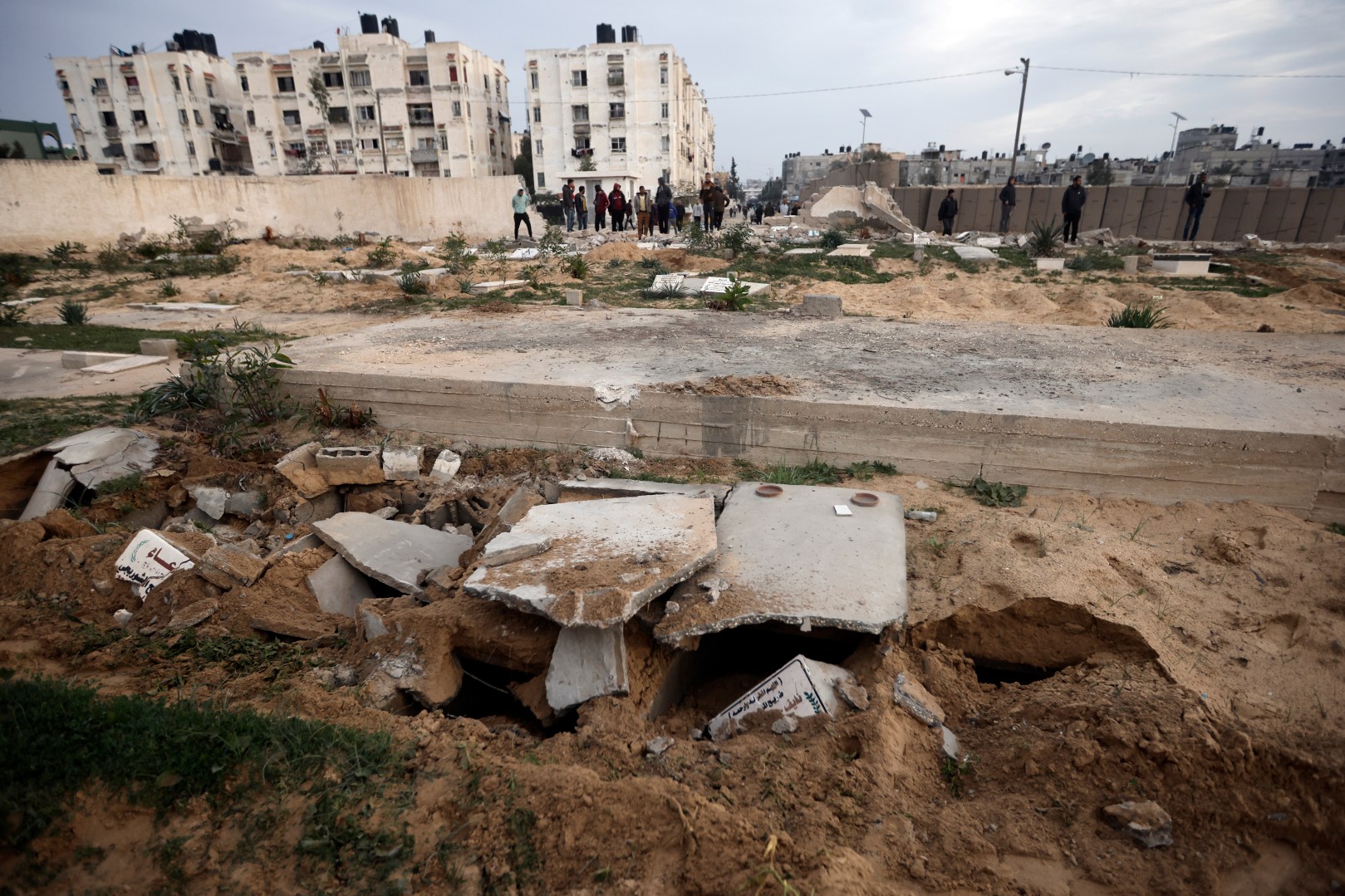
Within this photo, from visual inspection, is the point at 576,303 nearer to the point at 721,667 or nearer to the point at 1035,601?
the point at 721,667

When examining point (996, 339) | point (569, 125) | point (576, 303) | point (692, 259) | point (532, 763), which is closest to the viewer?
point (532, 763)

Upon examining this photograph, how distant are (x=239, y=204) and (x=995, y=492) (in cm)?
2078

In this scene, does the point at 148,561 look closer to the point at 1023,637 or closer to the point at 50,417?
the point at 50,417

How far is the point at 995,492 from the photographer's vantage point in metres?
4.14

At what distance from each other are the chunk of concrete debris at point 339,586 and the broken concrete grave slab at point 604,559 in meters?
1.21

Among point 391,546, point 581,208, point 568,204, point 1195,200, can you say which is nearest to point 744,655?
point 391,546

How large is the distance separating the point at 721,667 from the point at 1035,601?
4.90 ft

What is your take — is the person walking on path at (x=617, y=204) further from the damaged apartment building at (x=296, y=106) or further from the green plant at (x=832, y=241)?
the damaged apartment building at (x=296, y=106)

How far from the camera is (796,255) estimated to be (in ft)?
45.8

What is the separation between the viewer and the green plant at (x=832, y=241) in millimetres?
15859

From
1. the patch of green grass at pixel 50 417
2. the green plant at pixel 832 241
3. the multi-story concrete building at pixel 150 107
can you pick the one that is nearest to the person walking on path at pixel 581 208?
the green plant at pixel 832 241

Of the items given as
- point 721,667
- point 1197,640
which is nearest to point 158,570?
point 721,667

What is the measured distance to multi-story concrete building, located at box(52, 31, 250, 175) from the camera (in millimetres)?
43250

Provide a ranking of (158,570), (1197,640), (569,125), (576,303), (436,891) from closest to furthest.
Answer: (436,891) → (1197,640) → (158,570) → (576,303) → (569,125)
